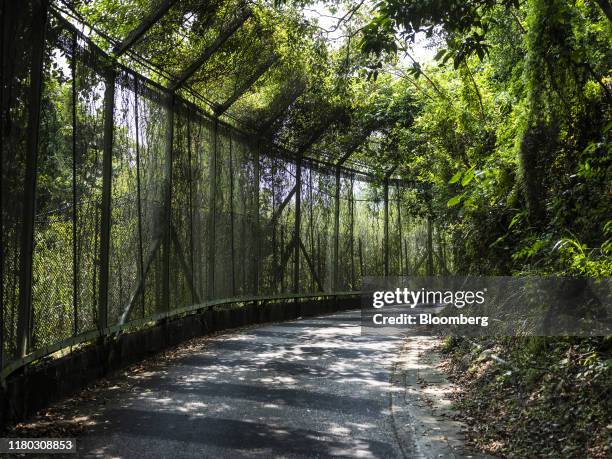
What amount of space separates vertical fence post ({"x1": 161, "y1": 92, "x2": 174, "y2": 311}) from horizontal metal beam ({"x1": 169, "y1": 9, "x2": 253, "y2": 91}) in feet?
0.99

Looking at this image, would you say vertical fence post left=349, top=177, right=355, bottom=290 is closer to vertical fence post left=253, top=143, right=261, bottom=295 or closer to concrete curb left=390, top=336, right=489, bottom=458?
vertical fence post left=253, top=143, right=261, bottom=295

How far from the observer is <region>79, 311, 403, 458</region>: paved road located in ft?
16.6

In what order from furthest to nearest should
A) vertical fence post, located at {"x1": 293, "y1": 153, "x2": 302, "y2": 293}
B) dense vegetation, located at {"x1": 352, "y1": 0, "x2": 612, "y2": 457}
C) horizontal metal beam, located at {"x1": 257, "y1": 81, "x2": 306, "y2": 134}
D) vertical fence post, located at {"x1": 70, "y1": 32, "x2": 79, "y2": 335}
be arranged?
1. vertical fence post, located at {"x1": 293, "y1": 153, "x2": 302, "y2": 293}
2. horizontal metal beam, located at {"x1": 257, "y1": 81, "x2": 306, "y2": 134}
3. vertical fence post, located at {"x1": 70, "y1": 32, "x2": 79, "y2": 335}
4. dense vegetation, located at {"x1": 352, "y1": 0, "x2": 612, "y2": 457}

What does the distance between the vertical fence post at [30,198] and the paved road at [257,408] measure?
109cm

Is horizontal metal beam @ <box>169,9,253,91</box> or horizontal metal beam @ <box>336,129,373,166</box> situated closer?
horizontal metal beam @ <box>169,9,253,91</box>

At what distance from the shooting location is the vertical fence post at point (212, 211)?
38.6 feet

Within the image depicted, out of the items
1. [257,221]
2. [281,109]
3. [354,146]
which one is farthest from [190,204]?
[354,146]

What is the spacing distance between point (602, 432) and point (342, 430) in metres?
2.12

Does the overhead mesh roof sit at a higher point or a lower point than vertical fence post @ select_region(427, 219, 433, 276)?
higher

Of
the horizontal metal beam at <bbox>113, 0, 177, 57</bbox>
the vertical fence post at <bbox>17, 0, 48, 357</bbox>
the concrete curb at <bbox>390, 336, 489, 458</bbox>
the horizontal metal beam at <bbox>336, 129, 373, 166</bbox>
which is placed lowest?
the concrete curb at <bbox>390, 336, 489, 458</bbox>

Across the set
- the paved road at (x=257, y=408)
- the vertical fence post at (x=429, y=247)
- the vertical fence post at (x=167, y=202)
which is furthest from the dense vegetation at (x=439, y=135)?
the vertical fence post at (x=429, y=247)

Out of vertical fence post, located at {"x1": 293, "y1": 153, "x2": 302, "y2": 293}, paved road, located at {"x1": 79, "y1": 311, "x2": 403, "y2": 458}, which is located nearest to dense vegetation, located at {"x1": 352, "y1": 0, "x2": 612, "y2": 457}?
paved road, located at {"x1": 79, "y1": 311, "x2": 403, "y2": 458}

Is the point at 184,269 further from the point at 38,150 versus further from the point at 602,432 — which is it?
the point at 602,432

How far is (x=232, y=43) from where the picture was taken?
11.0 metres
